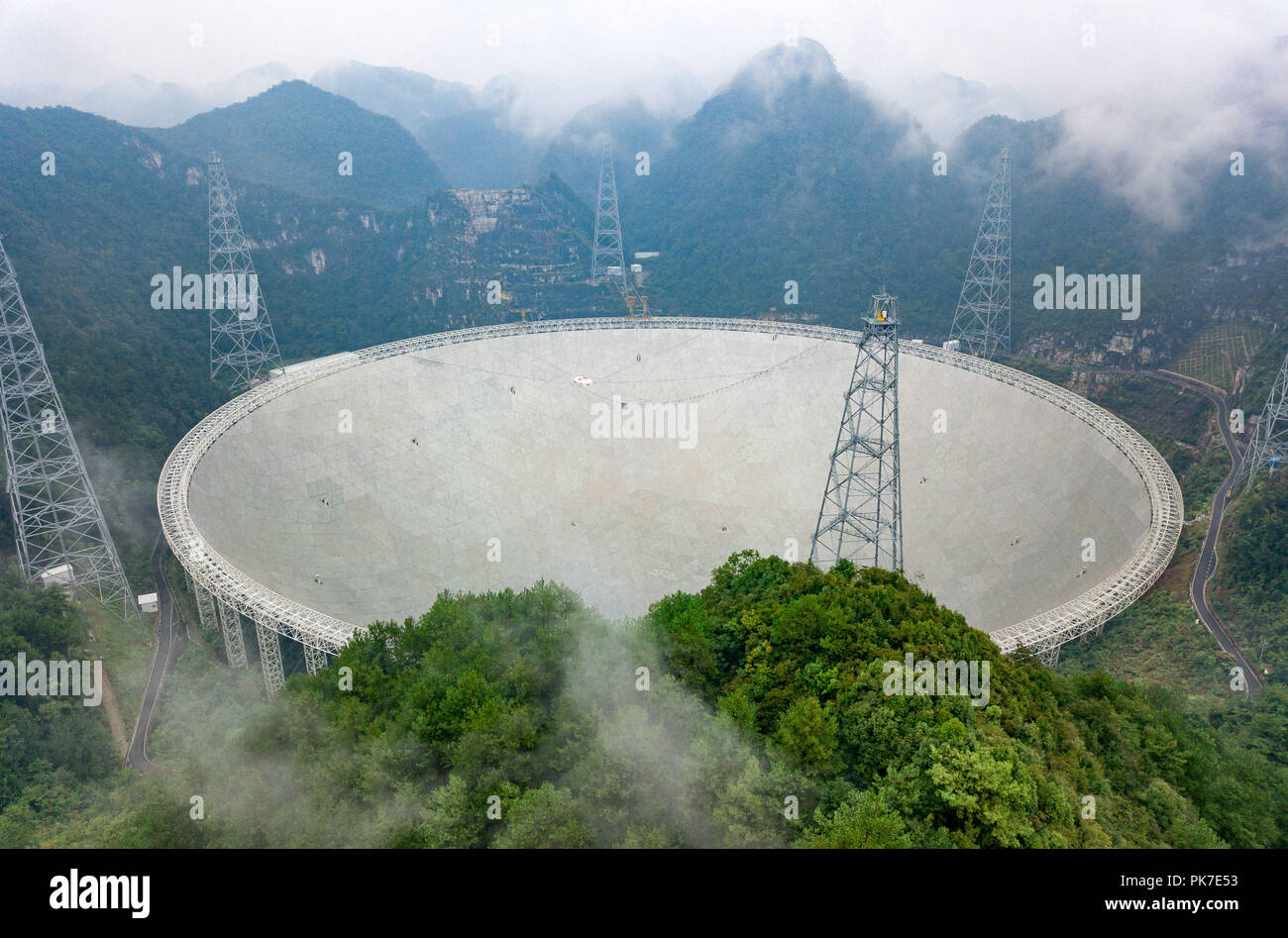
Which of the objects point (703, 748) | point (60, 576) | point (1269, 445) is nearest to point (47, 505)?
point (60, 576)

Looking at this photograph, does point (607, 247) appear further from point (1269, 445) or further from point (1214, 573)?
point (1214, 573)

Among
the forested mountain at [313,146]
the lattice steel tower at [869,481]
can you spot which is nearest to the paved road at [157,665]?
the lattice steel tower at [869,481]

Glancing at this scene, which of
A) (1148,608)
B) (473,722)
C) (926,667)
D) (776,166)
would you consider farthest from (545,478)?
(776,166)

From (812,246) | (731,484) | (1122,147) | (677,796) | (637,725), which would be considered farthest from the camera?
(812,246)

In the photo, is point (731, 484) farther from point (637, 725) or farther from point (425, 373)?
point (637, 725)

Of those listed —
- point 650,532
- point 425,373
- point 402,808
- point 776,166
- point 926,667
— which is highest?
point 776,166

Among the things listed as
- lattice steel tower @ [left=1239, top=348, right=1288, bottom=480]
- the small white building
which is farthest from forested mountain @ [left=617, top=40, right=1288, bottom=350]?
the small white building

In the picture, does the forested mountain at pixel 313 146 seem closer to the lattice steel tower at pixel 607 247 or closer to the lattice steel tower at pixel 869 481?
the lattice steel tower at pixel 607 247
